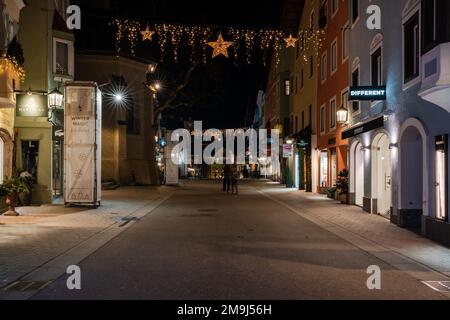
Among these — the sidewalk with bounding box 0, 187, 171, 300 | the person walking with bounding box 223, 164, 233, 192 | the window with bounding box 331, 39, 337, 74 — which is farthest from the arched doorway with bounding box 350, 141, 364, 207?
the person walking with bounding box 223, 164, 233, 192

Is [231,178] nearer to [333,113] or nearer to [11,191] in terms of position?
[333,113]

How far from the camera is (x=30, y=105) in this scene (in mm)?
21406

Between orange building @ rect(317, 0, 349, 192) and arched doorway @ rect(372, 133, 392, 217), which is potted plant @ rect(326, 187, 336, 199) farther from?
arched doorway @ rect(372, 133, 392, 217)

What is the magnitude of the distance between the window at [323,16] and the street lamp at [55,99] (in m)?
15.1

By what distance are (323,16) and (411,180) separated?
16521 millimetres

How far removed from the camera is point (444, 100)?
11.8 metres

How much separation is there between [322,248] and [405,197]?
496 cm

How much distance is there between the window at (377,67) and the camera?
18688mm

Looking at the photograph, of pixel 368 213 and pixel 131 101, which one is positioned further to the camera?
pixel 131 101

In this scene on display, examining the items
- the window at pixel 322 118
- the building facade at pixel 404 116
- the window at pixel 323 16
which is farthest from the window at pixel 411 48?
the window at pixel 322 118

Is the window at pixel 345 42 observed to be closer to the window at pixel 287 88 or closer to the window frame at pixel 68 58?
the window frame at pixel 68 58

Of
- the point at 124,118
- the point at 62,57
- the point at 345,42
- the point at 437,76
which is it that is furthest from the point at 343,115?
the point at 124,118
